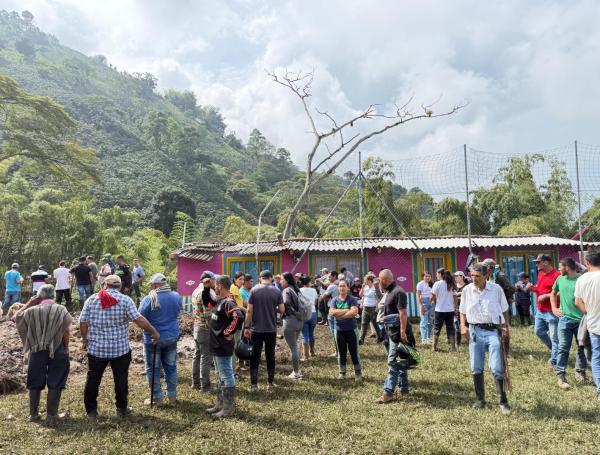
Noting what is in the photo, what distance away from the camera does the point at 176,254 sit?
607 inches

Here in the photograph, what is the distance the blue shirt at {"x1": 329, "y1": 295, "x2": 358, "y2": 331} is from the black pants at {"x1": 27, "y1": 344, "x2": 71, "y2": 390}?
11.6ft

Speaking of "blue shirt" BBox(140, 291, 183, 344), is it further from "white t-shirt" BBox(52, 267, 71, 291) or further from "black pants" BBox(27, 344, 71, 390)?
"white t-shirt" BBox(52, 267, 71, 291)

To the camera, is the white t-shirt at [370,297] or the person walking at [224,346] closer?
the person walking at [224,346]

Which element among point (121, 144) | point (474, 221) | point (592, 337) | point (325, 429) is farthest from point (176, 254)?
point (121, 144)

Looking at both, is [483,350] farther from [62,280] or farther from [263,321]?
[62,280]

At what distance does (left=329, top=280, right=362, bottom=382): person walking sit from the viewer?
6.42 m

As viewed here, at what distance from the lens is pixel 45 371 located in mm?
5109

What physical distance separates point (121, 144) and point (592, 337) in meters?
78.0

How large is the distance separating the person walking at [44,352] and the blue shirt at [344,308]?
3.50 m

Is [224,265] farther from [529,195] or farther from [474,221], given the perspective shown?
[529,195]

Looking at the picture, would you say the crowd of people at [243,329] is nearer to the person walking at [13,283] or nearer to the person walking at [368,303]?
the person walking at [368,303]

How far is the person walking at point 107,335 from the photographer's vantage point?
196 inches

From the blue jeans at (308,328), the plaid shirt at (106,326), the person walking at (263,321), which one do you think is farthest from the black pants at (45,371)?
the blue jeans at (308,328)

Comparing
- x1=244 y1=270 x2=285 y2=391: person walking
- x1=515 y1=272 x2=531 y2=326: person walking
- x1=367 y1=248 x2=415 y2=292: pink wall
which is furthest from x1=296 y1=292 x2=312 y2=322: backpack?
x1=367 y1=248 x2=415 y2=292: pink wall
